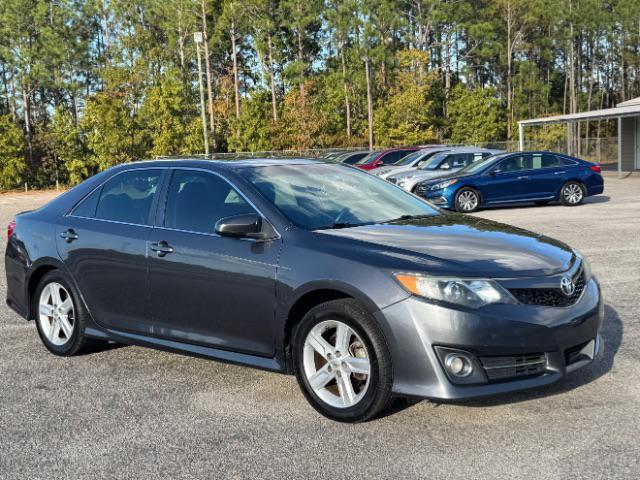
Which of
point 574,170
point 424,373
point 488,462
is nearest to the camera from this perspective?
point 488,462

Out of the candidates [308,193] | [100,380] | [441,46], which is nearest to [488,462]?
[308,193]

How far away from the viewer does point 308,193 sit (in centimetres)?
533

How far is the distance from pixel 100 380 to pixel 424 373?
2467 millimetres

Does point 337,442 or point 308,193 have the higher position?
point 308,193

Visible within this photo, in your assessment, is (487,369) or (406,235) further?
(406,235)

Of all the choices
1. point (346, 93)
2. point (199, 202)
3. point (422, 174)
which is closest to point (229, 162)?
point (199, 202)

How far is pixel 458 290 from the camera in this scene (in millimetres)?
4180

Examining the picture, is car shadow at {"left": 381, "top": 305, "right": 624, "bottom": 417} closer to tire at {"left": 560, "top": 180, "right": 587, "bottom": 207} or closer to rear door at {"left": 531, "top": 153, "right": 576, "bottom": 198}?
rear door at {"left": 531, "top": 153, "right": 576, "bottom": 198}

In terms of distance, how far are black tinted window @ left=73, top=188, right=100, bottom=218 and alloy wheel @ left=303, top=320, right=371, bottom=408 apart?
234cm

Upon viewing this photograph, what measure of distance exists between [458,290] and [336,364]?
2.73 ft

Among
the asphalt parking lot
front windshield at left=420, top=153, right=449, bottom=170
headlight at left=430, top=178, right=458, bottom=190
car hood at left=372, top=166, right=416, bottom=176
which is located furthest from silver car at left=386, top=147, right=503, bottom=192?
the asphalt parking lot

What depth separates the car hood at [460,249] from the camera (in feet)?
14.1

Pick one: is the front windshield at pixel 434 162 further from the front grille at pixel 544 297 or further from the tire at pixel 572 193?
the front grille at pixel 544 297

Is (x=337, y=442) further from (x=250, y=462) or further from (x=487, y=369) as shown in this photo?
(x=487, y=369)
